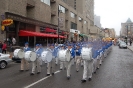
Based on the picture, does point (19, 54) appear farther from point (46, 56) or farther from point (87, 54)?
point (87, 54)

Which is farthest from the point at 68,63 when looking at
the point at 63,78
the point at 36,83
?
the point at 36,83

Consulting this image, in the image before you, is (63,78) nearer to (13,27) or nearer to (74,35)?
(13,27)

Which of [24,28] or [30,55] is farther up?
[24,28]

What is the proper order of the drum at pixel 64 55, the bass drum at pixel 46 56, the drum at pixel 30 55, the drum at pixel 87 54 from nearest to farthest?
the drum at pixel 87 54 < the drum at pixel 64 55 < the bass drum at pixel 46 56 < the drum at pixel 30 55

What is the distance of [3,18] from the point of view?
2466 centimetres

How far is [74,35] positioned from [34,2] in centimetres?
3249

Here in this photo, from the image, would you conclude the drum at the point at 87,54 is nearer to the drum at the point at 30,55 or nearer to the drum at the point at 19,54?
the drum at the point at 30,55

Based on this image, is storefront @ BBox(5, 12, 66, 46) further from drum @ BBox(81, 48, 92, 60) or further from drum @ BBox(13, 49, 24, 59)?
drum @ BBox(81, 48, 92, 60)

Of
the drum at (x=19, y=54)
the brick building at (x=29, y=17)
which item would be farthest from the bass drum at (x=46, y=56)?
the brick building at (x=29, y=17)

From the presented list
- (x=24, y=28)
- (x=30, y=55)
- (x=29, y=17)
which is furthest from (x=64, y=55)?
(x=29, y=17)

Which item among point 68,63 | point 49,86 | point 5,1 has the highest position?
point 5,1

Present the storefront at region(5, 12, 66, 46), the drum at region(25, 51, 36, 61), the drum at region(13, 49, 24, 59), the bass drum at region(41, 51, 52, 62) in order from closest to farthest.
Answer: the bass drum at region(41, 51, 52, 62), the drum at region(25, 51, 36, 61), the drum at region(13, 49, 24, 59), the storefront at region(5, 12, 66, 46)

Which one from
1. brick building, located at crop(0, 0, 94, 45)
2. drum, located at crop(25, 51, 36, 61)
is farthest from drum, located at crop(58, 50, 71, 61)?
brick building, located at crop(0, 0, 94, 45)

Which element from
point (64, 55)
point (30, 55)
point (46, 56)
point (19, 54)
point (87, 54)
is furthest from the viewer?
point (19, 54)
